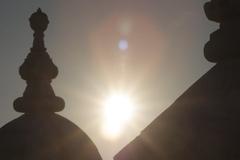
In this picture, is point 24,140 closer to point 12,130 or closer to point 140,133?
point 12,130

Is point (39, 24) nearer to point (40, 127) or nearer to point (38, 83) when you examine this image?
point (38, 83)

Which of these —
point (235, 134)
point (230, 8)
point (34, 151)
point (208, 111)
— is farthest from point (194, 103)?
point (34, 151)

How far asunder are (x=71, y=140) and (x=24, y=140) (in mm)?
1486

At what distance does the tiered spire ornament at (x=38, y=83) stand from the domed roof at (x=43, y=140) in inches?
10.8

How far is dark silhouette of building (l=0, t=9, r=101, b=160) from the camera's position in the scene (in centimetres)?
1491

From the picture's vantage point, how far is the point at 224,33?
5703 mm

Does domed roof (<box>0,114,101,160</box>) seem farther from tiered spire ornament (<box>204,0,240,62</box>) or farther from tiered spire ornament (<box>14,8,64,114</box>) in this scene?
tiered spire ornament (<box>204,0,240,62</box>)

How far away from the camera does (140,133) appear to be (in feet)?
18.0

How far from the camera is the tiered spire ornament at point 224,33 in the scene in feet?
18.3

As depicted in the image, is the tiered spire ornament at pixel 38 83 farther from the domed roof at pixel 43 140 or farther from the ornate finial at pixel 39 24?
the domed roof at pixel 43 140

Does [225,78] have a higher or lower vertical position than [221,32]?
lower

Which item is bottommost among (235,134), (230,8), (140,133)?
(235,134)

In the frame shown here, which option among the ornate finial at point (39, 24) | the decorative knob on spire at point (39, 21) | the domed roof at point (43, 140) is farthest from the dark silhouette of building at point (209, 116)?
the decorative knob on spire at point (39, 21)

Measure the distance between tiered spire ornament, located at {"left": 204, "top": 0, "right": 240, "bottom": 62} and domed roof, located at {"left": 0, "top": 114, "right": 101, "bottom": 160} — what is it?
991cm
